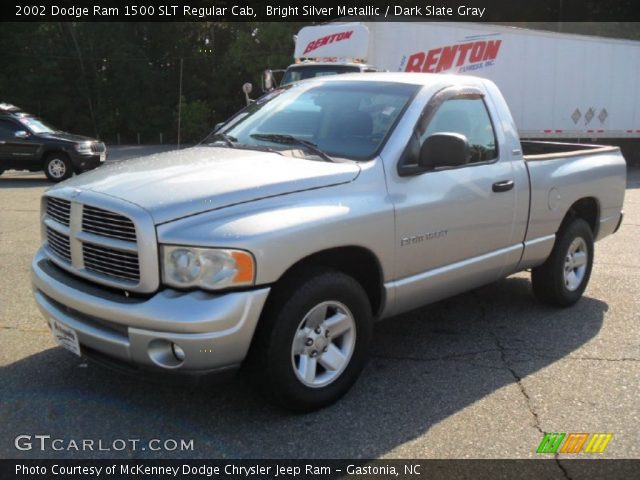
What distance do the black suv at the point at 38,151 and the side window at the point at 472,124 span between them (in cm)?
1289

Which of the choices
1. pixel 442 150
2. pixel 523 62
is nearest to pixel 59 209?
pixel 442 150

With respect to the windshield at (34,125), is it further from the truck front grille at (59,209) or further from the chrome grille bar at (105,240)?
the chrome grille bar at (105,240)

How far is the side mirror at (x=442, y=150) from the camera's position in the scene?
3.78 m

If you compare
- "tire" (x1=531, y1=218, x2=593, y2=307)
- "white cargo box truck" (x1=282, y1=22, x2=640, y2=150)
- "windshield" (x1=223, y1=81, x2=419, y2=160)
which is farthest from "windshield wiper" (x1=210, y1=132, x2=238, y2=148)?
"white cargo box truck" (x1=282, y1=22, x2=640, y2=150)

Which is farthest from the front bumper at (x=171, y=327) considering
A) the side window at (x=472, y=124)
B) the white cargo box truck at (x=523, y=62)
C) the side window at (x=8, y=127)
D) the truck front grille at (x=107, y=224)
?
the side window at (x=8, y=127)

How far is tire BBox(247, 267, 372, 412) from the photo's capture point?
317cm

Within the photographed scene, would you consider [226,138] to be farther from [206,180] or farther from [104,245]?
[104,245]

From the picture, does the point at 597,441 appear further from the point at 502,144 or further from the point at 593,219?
the point at 593,219

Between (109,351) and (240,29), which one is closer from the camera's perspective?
(109,351)

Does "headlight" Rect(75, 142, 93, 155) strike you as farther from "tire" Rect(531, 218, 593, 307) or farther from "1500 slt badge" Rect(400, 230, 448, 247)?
"1500 slt badge" Rect(400, 230, 448, 247)

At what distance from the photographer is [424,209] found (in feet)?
12.5

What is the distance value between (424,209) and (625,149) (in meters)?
18.7

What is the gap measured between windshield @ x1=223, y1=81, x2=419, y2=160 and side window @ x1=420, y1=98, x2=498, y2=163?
0.29m

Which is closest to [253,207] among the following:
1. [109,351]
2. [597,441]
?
[109,351]
